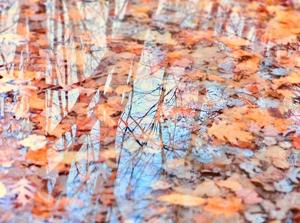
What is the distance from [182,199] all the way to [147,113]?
0.54 m


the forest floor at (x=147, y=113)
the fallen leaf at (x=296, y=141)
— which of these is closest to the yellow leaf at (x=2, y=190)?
the forest floor at (x=147, y=113)

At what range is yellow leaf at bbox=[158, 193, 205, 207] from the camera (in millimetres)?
1717

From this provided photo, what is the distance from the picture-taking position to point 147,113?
219 centimetres

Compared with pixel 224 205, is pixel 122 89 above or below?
above

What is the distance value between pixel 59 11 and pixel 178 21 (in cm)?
70

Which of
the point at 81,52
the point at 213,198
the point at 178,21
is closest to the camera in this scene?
the point at 213,198

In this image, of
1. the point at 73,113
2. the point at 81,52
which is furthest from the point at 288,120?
the point at 81,52

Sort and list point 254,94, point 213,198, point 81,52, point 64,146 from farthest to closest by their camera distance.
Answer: point 81,52, point 254,94, point 64,146, point 213,198

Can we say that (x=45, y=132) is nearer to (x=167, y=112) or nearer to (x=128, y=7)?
(x=167, y=112)

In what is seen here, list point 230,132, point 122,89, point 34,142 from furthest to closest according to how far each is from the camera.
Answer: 1. point 122,89
2. point 230,132
3. point 34,142

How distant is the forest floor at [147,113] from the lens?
1725 millimetres

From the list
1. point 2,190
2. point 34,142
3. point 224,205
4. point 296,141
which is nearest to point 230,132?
point 296,141

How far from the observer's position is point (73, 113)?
2160 millimetres

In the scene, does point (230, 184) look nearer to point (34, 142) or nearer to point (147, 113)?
point (147, 113)
